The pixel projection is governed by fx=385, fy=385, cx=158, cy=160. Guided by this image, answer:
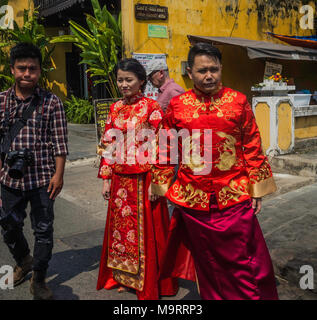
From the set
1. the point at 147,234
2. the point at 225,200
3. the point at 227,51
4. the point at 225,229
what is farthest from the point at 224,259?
the point at 227,51

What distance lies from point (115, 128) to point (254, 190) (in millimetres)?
1266

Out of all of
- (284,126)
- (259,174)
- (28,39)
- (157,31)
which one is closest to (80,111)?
(28,39)

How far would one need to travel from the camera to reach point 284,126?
717 centimetres

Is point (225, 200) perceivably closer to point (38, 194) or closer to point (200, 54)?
point (200, 54)

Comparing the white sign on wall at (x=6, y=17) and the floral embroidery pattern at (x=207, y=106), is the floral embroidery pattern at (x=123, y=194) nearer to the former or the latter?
the floral embroidery pattern at (x=207, y=106)

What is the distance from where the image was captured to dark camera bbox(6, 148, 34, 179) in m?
2.68

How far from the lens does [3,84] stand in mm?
13453

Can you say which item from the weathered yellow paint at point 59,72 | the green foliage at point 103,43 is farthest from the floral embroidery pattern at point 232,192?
the weathered yellow paint at point 59,72

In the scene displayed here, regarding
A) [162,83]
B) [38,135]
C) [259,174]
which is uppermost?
[162,83]

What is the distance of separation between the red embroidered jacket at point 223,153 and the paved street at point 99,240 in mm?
1069

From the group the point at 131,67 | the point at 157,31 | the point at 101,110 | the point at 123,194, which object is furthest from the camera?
the point at 157,31

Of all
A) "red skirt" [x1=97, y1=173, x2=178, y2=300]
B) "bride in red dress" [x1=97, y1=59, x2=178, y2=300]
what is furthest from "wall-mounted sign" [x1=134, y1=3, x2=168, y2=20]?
"red skirt" [x1=97, y1=173, x2=178, y2=300]

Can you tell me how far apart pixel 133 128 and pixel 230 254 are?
1258 mm

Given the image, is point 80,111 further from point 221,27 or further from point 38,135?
point 38,135
